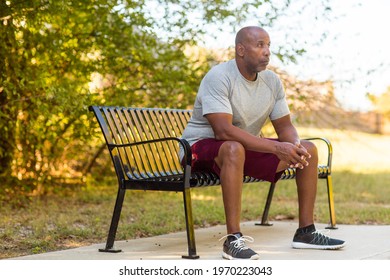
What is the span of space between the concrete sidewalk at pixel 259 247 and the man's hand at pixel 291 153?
1.96 ft

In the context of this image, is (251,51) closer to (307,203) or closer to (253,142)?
(253,142)

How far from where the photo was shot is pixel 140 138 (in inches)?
225

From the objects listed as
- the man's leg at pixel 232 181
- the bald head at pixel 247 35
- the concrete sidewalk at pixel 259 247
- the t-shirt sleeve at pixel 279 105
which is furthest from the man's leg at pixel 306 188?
the bald head at pixel 247 35

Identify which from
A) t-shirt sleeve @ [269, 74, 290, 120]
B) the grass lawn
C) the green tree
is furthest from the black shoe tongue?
the green tree

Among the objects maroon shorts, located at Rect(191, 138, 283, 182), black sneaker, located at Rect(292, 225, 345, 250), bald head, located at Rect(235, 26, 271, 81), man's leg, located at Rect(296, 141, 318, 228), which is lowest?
black sneaker, located at Rect(292, 225, 345, 250)

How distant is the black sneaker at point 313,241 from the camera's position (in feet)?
16.5

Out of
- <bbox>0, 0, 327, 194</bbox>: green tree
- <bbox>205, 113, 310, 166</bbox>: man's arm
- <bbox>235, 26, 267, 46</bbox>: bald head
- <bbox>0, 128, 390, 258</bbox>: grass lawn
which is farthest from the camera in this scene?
<bbox>0, 0, 327, 194</bbox>: green tree

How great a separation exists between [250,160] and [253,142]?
27cm

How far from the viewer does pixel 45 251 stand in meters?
5.31

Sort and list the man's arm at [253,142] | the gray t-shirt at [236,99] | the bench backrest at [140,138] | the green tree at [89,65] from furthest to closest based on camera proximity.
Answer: the green tree at [89,65] < the bench backrest at [140,138] < the gray t-shirt at [236,99] < the man's arm at [253,142]

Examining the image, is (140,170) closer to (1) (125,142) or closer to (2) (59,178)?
(1) (125,142)

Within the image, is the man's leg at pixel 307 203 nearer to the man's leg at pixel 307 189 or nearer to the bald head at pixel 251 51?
the man's leg at pixel 307 189

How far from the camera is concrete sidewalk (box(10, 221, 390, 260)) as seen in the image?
4.82 meters

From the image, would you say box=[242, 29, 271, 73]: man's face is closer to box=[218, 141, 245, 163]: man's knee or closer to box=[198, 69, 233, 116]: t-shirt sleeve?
box=[198, 69, 233, 116]: t-shirt sleeve
